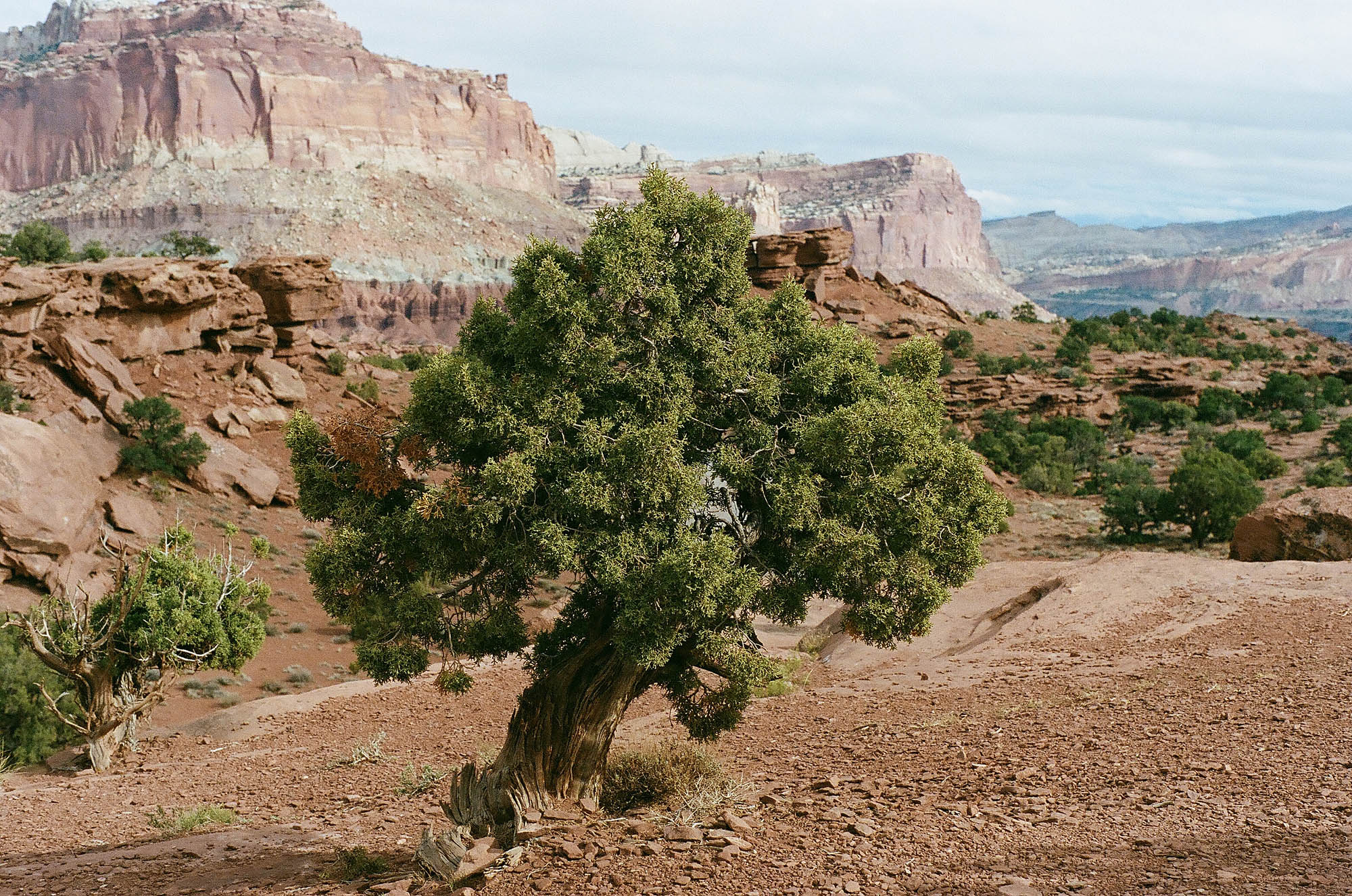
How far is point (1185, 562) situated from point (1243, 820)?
10.7m

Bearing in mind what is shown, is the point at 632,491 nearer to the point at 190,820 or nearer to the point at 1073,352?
the point at 190,820

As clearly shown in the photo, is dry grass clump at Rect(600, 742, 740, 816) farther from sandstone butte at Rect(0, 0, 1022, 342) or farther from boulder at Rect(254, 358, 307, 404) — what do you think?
sandstone butte at Rect(0, 0, 1022, 342)

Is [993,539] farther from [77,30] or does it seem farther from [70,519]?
[77,30]

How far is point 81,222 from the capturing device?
4724 inches

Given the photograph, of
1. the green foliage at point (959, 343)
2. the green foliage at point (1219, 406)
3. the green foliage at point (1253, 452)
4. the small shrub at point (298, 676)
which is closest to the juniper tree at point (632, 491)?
the small shrub at point (298, 676)

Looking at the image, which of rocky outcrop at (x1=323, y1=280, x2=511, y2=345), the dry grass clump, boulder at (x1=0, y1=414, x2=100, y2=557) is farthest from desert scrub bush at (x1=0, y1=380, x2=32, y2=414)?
rocky outcrop at (x1=323, y1=280, x2=511, y2=345)

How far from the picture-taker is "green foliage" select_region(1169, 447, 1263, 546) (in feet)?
92.2

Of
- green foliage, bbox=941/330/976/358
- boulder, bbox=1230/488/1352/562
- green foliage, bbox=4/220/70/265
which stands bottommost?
boulder, bbox=1230/488/1352/562

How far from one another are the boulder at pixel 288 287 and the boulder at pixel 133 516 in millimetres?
13346

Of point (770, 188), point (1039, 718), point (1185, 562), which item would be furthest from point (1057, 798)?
point (770, 188)

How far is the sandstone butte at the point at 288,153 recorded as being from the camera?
115m

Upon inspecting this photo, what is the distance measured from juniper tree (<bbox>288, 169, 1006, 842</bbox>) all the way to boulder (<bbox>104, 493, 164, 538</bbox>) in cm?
1860

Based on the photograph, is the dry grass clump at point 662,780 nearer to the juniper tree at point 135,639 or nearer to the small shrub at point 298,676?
the juniper tree at point 135,639

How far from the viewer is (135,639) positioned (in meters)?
16.5
